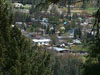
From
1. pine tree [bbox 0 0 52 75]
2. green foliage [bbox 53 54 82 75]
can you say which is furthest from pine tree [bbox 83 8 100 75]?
green foliage [bbox 53 54 82 75]

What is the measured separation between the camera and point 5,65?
21.2ft

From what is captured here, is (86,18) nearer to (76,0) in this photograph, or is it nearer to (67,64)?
(67,64)

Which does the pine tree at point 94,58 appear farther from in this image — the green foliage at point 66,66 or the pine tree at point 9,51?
the green foliage at point 66,66

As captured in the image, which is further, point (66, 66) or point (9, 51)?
point (66, 66)

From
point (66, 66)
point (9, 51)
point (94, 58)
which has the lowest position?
point (66, 66)

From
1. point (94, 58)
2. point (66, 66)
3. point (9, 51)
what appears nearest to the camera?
point (94, 58)

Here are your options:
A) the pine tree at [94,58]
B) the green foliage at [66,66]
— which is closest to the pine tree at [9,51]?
the pine tree at [94,58]

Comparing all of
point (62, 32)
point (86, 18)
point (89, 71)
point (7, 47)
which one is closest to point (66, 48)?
point (62, 32)

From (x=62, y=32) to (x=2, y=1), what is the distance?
126ft

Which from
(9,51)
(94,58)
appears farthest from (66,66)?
(94,58)

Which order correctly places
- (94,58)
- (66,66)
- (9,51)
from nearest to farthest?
(94,58) → (9,51) → (66,66)

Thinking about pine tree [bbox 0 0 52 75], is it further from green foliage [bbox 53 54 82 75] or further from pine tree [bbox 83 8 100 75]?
green foliage [bbox 53 54 82 75]

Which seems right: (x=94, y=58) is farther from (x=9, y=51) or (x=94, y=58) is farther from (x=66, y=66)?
(x=66, y=66)

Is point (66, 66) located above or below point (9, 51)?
below
